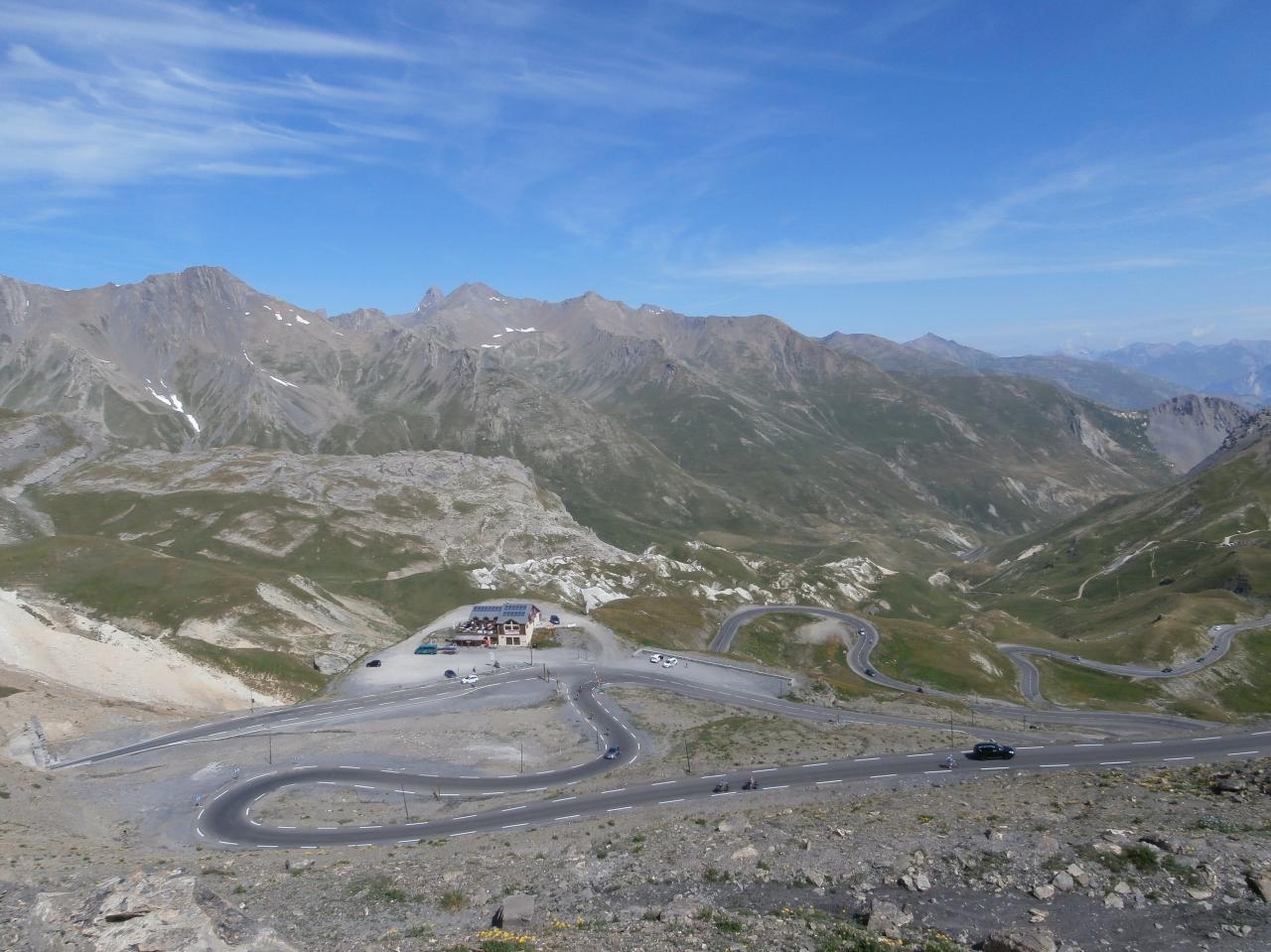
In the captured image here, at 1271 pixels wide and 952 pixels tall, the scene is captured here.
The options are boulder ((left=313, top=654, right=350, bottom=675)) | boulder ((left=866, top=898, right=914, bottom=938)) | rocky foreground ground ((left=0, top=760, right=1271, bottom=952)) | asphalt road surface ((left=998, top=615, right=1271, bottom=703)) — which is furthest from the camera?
asphalt road surface ((left=998, top=615, right=1271, bottom=703))

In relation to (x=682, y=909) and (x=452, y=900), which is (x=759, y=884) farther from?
(x=452, y=900)

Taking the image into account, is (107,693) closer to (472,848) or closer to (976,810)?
(472,848)

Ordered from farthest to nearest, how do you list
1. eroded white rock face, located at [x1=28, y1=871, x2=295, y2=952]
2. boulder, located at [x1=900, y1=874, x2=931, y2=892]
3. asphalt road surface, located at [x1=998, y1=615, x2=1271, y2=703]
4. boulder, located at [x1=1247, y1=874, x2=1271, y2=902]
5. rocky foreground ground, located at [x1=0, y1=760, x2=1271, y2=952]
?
1. asphalt road surface, located at [x1=998, y1=615, x2=1271, y2=703]
2. boulder, located at [x1=900, y1=874, x2=931, y2=892]
3. boulder, located at [x1=1247, y1=874, x2=1271, y2=902]
4. rocky foreground ground, located at [x1=0, y1=760, x2=1271, y2=952]
5. eroded white rock face, located at [x1=28, y1=871, x2=295, y2=952]

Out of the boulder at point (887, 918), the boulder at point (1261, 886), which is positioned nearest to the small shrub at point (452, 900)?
the boulder at point (887, 918)

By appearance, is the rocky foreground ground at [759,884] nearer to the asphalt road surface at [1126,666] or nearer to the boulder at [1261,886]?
the boulder at [1261,886]

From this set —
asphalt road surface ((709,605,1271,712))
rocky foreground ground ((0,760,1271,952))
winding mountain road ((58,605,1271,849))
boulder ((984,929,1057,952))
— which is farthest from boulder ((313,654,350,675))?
boulder ((984,929,1057,952))

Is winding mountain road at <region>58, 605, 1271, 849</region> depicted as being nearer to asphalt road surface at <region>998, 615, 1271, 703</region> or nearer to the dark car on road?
the dark car on road

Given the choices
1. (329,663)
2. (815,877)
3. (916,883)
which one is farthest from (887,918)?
(329,663)
